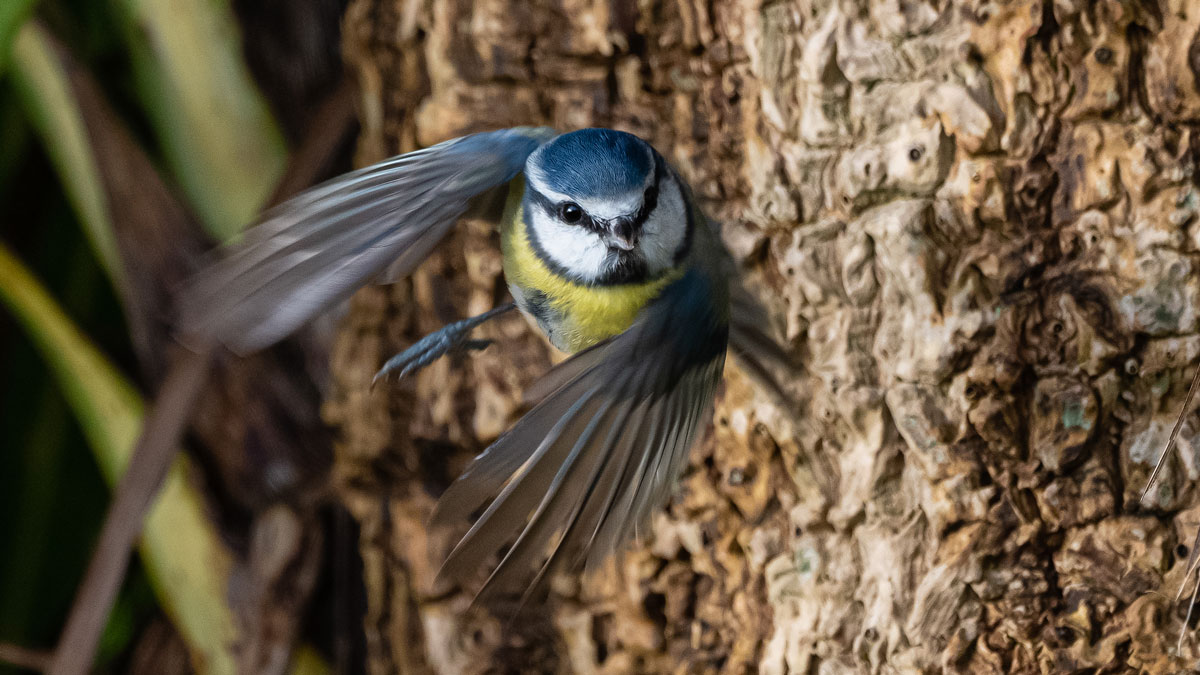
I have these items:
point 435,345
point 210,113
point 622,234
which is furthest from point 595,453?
point 210,113

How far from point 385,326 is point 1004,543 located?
0.62m

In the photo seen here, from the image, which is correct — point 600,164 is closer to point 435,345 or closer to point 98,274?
point 435,345

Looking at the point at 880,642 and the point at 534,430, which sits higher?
the point at 534,430

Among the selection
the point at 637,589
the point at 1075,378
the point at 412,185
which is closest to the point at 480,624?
the point at 637,589

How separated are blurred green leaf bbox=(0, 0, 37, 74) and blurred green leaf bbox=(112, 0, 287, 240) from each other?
24 centimetres

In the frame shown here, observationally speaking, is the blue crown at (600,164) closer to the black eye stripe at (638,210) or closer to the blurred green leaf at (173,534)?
the black eye stripe at (638,210)

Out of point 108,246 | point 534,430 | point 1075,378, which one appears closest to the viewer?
point 534,430

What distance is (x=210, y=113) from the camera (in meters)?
1.16

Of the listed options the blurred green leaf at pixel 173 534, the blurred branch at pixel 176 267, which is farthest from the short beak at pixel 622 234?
the blurred green leaf at pixel 173 534

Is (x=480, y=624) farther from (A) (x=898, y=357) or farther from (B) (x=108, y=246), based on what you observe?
(B) (x=108, y=246)

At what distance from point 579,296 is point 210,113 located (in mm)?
675

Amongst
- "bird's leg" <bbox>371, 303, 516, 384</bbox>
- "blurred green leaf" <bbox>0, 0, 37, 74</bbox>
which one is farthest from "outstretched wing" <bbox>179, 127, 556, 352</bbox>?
"blurred green leaf" <bbox>0, 0, 37, 74</bbox>

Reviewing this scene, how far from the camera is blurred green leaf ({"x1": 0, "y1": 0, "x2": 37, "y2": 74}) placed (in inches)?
34.9

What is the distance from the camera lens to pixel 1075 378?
67 cm
